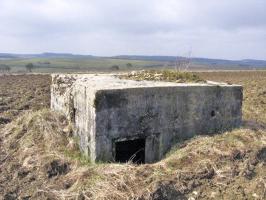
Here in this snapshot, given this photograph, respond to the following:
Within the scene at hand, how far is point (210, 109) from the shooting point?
336 inches

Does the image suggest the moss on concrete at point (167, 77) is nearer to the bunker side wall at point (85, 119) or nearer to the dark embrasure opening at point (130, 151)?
the bunker side wall at point (85, 119)

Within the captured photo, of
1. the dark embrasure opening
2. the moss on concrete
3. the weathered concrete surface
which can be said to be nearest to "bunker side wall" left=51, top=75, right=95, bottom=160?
the weathered concrete surface

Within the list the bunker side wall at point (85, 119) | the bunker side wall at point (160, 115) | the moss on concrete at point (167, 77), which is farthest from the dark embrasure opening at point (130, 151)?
the moss on concrete at point (167, 77)

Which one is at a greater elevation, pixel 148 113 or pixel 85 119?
pixel 148 113

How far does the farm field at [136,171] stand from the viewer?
6453mm

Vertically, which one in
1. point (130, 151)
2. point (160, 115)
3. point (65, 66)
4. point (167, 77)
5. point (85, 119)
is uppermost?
point (167, 77)

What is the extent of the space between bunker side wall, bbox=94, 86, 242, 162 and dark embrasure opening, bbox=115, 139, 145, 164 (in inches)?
9.5

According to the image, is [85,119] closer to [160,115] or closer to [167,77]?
[160,115]

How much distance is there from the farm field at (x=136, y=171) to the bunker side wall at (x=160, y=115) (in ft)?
0.99

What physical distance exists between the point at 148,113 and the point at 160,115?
0.84 ft

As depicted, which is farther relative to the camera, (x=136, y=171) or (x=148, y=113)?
(x=148, y=113)

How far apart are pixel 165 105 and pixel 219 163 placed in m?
1.46

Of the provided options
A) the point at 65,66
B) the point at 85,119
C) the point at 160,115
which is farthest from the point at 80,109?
the point at 65,66

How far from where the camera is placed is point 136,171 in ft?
22.3
